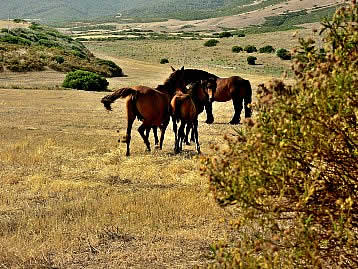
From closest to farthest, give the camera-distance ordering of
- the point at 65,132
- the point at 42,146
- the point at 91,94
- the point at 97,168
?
1. the point at 97,168
2. the point at 42,146
3. the point at 65,132
4. the point at 91,94

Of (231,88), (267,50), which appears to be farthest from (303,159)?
(267,50)

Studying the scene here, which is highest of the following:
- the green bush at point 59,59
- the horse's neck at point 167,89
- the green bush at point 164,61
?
the horse's neck at point 167,89

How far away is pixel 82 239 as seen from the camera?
6805 millimetres

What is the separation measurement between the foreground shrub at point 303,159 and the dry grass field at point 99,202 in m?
0.33

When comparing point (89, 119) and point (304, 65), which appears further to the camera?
point (89, 119)

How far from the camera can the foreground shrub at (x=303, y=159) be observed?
3498 mm

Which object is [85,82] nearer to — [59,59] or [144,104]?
[59,59]

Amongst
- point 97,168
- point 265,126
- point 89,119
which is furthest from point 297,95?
point 89,119

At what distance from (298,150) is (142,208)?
467 centimetres

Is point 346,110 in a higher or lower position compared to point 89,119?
higher

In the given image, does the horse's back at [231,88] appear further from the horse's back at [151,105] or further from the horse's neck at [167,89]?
the horse's back at [151,105]

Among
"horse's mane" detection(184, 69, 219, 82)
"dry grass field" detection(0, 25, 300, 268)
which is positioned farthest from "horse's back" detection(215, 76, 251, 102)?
"horse's mane" detection(184, 69, 219, 82)

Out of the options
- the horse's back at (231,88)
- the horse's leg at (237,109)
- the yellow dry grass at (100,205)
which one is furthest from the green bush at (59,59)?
the yellow dry grass at (100,205)

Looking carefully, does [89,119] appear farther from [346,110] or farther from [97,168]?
[346,110]
